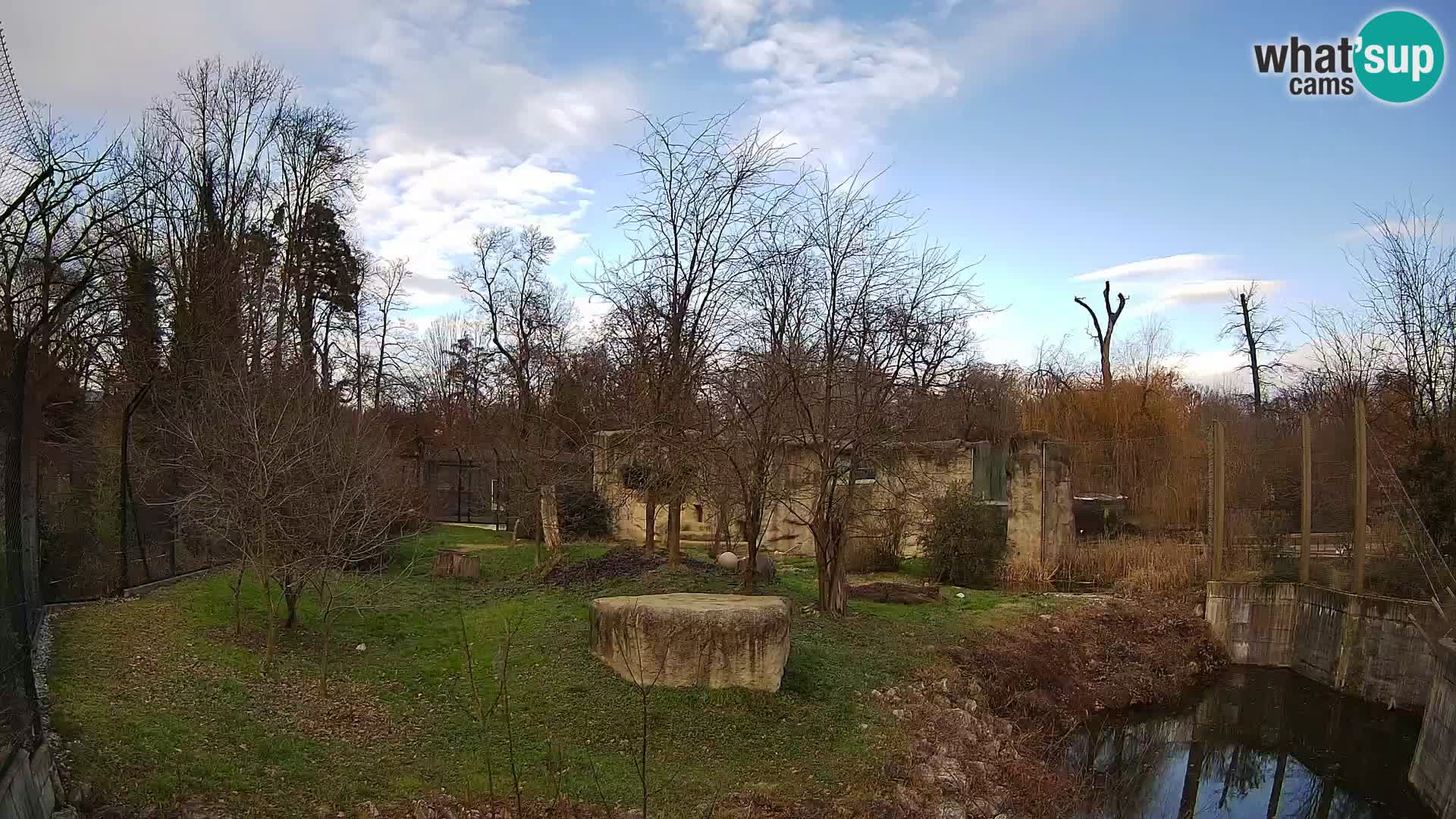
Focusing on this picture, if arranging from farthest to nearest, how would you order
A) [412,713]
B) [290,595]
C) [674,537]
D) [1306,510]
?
1. [674,537]
2. [1306,510]
3. [290,595]
4. [412,713]

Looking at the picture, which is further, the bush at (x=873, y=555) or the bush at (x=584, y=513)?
the bush at (x=584, y=513)

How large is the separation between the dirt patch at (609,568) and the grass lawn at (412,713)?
2297 millimetres

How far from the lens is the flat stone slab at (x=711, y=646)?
29.1 ft

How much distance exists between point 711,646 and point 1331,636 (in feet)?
33.1

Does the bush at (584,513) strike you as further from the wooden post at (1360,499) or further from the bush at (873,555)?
the wooden post at (1360,499)

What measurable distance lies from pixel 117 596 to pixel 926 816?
1066 cm

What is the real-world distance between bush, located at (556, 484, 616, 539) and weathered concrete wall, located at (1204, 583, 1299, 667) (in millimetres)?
13656

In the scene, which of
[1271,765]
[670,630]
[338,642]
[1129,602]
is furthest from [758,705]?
[1129,602]

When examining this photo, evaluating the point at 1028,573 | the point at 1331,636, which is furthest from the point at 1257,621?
the point at 1028,573

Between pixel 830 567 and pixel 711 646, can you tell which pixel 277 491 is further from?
pixel 830 567

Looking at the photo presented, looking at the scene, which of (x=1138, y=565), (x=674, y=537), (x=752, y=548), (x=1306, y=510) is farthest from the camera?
(x=1138, y=565)

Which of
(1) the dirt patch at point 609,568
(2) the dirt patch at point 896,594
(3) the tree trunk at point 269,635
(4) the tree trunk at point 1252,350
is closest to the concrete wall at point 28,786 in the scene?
(3) the tree trunk at point 269,635

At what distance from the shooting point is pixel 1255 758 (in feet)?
37.4

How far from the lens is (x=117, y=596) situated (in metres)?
12.0
